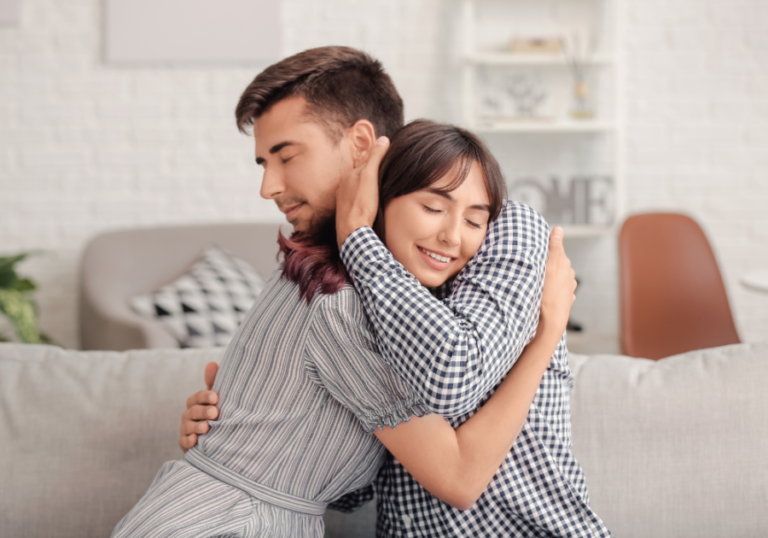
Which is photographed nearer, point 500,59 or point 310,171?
point 310,171

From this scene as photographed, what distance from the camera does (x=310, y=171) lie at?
992 mm

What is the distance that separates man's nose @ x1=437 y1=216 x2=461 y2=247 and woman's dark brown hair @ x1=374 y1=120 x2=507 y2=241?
4 cm

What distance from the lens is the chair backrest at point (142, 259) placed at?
8.75 feet

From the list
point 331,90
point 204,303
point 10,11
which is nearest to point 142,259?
point 204,303

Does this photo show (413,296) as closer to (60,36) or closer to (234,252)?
(234,252)

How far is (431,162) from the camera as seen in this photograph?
A: 0.85 metres

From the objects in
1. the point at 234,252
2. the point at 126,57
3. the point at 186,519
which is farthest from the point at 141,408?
the point at 126,57

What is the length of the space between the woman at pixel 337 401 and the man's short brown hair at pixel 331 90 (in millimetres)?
178

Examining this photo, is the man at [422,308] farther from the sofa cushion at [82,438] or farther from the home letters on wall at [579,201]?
the home letters on wall at [579,201]

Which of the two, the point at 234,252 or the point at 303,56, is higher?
the point at 303,56

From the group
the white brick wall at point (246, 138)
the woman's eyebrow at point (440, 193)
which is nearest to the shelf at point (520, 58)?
the white brick wall at point (246, 138)

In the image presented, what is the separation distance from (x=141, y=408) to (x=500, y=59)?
7.94 ft

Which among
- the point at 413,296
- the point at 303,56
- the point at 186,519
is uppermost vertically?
the point at 303,56

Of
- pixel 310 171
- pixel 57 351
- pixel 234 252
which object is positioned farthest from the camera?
pixel 234 252
